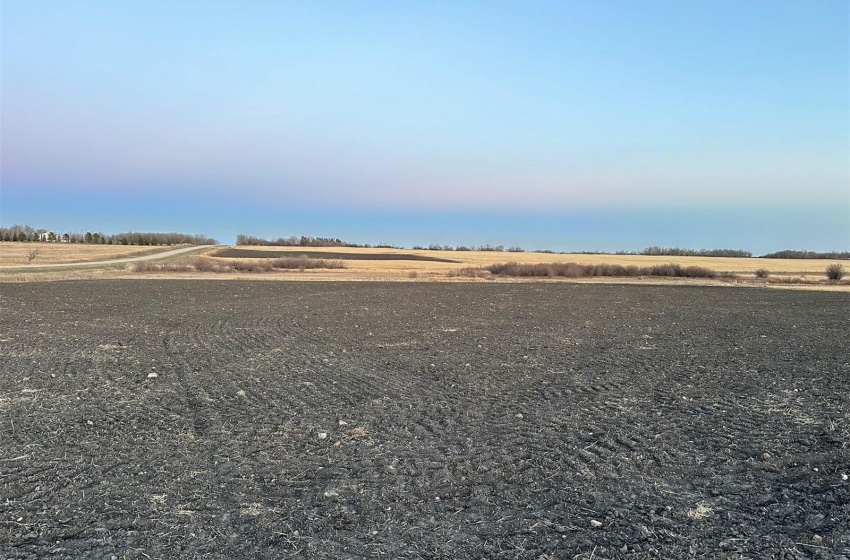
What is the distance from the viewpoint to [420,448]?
5633mm

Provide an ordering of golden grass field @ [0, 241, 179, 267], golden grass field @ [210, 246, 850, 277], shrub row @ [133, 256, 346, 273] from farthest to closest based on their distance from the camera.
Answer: golden grass field @ [210, 246, 850, 277] → golden grass field @ [0, 241, 179, 267] → shrub row @ [133, 256, 346, 273]

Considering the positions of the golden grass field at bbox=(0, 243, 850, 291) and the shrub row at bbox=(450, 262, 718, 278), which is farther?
the shrub row at bbox=(450, 262, 718, 278)

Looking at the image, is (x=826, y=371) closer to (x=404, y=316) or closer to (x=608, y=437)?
(x=608, y=437)

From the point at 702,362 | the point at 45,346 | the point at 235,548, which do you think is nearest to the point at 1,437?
the point at 235,548

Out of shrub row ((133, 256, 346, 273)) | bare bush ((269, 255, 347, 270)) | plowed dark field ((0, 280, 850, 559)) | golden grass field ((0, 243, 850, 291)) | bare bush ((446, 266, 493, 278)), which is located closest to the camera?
plowed dark field ((0, 280, 850, 559))

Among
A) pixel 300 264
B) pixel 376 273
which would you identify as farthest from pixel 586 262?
pixel 300 264

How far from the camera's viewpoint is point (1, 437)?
574cm

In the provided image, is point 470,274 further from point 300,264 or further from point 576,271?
point 300,264

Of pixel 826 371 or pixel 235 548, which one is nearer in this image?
pixel 235 548

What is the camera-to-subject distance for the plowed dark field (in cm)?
385

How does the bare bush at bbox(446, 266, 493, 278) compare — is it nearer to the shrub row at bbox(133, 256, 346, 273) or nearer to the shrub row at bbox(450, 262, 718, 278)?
the shrub row at bbox(450, 262, 718, 278)

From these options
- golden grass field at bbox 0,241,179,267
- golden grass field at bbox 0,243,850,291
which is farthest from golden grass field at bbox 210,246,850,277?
golden grass field at bbox 0,241,179,267

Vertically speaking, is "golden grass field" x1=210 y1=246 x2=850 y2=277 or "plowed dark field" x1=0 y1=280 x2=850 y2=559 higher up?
"golden grass field" x1=210 y1=246 x2=850 y2=277

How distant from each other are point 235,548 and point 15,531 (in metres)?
1.57
